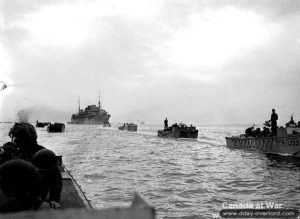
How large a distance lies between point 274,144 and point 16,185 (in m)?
25.8

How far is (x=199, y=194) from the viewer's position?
12.5 meters

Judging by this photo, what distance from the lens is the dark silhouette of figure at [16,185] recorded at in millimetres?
2521

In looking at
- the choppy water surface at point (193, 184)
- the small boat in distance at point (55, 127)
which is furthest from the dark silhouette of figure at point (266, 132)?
the small boat in distance at point (55, 127)

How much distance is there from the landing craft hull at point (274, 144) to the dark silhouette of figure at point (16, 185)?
2365 cm

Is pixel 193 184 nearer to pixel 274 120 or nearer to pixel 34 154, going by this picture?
pixel 34 154

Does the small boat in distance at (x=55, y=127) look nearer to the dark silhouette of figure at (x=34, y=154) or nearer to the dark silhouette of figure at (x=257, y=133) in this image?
the dark silhouette of figure at (x=257, y=133)

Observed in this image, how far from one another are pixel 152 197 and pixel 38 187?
31.8 ft

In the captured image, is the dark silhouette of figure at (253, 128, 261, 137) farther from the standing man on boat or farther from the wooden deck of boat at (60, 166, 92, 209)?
the wooden deck of boat at (60, 166, 92, 209)

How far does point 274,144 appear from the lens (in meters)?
26.0

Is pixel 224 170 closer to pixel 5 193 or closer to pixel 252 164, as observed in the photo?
pixel 252 164

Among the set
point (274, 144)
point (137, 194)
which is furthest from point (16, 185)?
point (274, 144)

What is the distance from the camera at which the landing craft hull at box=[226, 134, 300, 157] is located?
2403 centimetres

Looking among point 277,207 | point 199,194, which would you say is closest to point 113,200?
point 199,194

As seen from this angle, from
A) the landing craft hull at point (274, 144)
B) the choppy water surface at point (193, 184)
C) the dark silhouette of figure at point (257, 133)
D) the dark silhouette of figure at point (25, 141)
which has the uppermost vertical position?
the dark silhouette of figure at point (25, 141)
